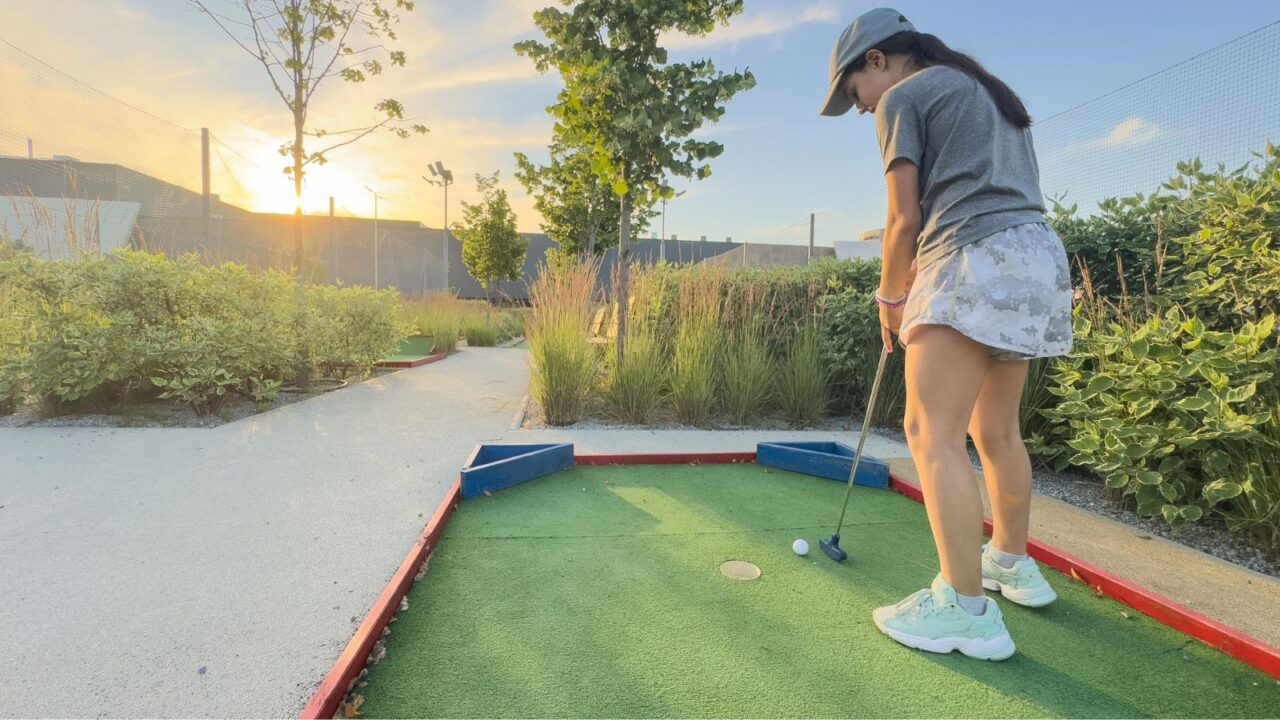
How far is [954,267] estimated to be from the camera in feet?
4.34

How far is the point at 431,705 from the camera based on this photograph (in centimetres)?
117

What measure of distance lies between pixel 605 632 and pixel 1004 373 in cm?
130

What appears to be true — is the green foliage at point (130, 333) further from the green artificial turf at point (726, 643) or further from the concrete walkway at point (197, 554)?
the green artificial turf at point (726, 643)

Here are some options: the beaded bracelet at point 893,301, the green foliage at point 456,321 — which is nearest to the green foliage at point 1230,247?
the beaded bracelet at point 893,301

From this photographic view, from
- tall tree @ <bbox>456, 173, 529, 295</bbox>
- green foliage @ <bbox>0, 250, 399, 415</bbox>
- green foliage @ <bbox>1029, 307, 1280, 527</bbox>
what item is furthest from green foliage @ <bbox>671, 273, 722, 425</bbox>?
tall tree @ <bbox>456, 173, 529, 295</bbox>

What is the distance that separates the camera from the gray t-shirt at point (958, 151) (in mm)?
1306

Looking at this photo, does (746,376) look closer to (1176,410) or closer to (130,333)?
(1176,410)

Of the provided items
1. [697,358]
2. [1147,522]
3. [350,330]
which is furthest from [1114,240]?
[350,330]

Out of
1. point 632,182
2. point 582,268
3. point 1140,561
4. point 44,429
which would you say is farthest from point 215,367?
point 1140,561

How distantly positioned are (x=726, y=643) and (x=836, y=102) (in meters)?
1.56

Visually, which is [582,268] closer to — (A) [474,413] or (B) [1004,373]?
(A) [474,413]

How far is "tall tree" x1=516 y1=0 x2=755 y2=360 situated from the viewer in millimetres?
4391

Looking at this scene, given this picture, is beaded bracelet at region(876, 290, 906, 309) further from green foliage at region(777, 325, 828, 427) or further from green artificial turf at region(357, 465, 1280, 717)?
green foliage at region(777, 325, 828, 427)

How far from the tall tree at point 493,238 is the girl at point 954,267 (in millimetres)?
16522
